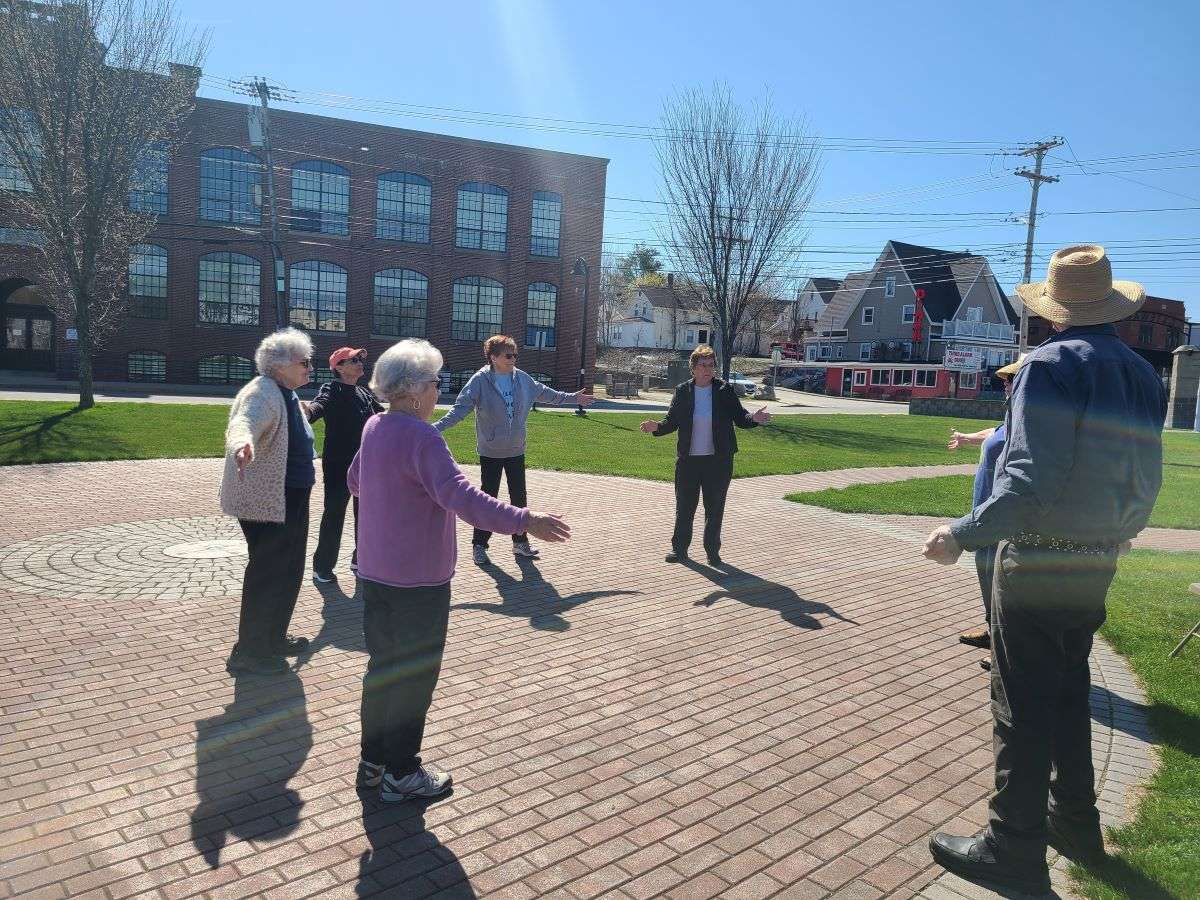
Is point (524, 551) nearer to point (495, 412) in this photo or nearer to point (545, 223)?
point (495, 412)

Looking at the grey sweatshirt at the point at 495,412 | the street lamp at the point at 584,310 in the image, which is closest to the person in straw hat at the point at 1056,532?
the grey sweatshirt at the point at 495,412

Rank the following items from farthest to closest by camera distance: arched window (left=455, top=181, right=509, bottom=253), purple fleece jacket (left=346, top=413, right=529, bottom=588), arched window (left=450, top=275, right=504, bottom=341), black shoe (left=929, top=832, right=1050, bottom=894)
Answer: arched window (left=450, top=275, right=504, bottom=341) → arched window (left=455, top=181, right=509, bottom=253) → purple fleece jacket (left=346, top=413, right=529, bottom=588) → black shoe (left=929, top=832, right=1050, bottom=894)

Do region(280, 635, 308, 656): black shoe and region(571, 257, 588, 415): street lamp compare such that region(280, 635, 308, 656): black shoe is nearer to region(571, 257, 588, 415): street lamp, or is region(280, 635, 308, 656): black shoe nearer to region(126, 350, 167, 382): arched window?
region(571, 257, 588, 415): street lamp

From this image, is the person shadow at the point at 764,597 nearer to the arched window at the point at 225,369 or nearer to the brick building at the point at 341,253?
the brick building at the point at 341,253

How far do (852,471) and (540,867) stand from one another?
45.9 ft

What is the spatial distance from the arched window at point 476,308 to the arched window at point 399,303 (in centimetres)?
154

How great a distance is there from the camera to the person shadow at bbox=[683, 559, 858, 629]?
6.51 metres

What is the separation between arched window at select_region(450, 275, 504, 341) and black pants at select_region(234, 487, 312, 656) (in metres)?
38.0

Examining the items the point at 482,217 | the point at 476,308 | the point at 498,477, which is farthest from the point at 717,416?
the point at 482,217

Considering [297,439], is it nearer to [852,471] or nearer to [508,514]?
[508,514]

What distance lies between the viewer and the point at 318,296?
40.5 meters

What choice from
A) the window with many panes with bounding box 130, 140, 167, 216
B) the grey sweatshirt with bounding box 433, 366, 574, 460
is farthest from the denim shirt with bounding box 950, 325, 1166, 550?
the window with many panes with bounding box 130, 140, 167, 216

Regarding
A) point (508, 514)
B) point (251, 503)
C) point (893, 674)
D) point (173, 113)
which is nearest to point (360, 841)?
point (508, 514)

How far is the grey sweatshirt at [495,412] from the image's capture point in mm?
7727
